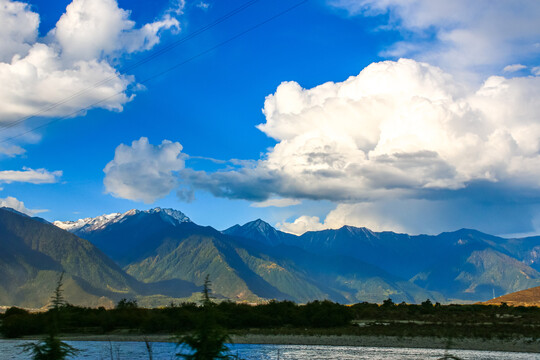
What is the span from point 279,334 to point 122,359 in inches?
1489

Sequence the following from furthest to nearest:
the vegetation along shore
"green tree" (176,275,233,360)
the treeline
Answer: the treeline
the vegetation along shore
"green tree" (176,275,233,360)

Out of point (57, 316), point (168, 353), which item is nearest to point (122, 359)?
point (168, 353)

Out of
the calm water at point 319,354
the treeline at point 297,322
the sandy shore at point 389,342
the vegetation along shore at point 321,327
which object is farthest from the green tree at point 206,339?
the treeline at point 297,322

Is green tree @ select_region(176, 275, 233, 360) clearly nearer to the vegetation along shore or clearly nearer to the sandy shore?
the vegetation along shore

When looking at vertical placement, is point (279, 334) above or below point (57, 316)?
below

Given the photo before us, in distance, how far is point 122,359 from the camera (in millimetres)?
67000

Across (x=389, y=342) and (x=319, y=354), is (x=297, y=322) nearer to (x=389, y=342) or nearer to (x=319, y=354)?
(x=389, y=342)

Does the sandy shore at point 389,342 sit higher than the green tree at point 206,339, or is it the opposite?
the green tree at point 206,339

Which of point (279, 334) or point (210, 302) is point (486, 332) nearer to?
point (279, 334)

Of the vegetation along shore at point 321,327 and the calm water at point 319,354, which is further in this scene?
the vegetation along shore at point 321,327

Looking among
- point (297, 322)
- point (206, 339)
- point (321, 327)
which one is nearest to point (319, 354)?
point (321, 327)

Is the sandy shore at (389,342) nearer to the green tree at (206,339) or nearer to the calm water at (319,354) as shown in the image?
the calm water at (319,354)

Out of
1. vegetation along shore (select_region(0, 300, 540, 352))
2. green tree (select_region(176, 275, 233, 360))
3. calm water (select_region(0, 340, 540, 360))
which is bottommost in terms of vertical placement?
calm water (select_region(0, 340, 540, 360))

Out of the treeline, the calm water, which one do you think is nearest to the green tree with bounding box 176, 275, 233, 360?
the calm water
